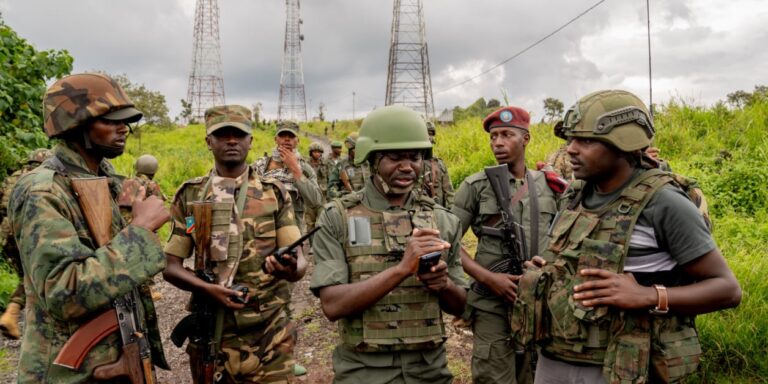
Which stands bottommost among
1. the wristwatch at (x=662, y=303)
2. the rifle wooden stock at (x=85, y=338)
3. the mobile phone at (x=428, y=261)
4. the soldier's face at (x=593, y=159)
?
the rifle wooden stock at (x=85, y=338)

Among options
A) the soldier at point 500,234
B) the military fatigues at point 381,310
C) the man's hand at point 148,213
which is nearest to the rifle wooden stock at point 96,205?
the man's hand at point 148,213

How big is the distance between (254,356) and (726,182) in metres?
6.66

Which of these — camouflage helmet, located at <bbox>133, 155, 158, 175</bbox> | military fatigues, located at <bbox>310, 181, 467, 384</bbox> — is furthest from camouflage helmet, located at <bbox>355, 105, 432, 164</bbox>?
camouflage helmet, located at <bbox>133, 155, 158, 175</bbox>

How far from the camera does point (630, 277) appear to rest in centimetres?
191

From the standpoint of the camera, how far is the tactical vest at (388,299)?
224cm

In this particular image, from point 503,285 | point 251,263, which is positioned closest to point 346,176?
point 251,263

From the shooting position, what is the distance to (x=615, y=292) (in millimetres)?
1891

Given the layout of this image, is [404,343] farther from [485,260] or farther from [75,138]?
[75,138]

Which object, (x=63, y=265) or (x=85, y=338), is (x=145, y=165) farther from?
(x=63, y=265)

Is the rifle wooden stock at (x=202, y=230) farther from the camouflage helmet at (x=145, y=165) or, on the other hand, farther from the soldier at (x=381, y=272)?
the camouflage helmet at (x=145, y=165)

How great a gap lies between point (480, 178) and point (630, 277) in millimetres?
1636

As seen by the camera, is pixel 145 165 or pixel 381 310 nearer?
pixel 381 310

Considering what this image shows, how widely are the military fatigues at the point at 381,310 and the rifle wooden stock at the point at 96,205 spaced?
910 mm

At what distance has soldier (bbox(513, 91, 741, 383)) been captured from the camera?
187 centimetres
